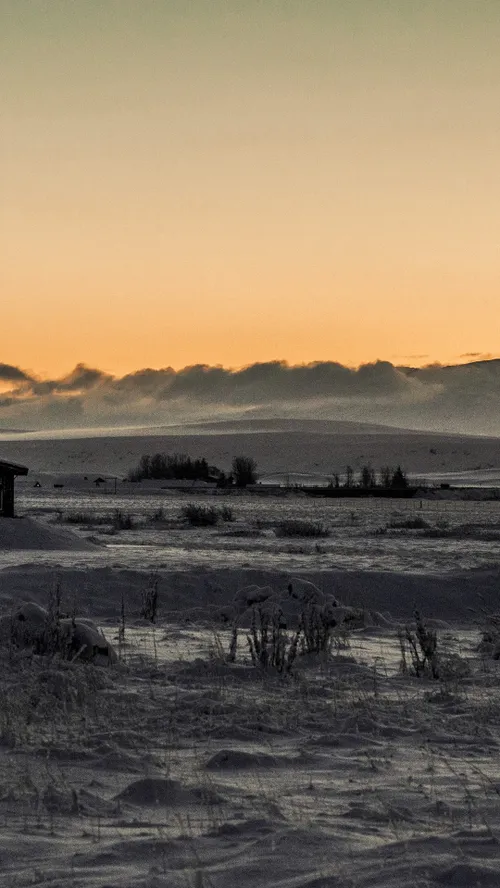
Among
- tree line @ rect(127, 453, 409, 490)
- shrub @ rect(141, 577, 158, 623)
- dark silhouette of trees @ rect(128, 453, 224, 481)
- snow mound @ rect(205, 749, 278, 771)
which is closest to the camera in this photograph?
snow mound @ rect(205, 749, 278, 771)

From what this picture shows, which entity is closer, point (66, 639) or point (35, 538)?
point (66, 639)

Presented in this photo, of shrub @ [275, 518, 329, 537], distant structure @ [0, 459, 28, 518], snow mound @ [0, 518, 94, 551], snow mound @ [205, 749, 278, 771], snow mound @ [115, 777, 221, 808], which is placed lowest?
shrub @ [275, 518, 329, 537]

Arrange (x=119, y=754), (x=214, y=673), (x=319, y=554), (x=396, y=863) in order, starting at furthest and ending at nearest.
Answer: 1. (x=319, y=554)
2. (x=214, y=673)
3. (x=119, y=754)
4. (x=396, y=863)

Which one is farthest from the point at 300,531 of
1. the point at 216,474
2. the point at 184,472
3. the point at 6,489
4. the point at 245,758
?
the point at 216,474

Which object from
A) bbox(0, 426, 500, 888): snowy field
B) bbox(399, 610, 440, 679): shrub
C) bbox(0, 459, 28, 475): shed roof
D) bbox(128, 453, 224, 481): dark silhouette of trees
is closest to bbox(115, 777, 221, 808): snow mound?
bbox(0, 426, 500, 888): snowy field

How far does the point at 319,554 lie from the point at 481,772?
60.9 feet

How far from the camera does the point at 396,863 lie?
459 cm

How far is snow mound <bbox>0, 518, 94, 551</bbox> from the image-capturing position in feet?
83.4

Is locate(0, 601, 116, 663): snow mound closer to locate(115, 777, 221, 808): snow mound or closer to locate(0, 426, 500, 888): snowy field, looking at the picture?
locate(0, 426, 500, 888): snowy field

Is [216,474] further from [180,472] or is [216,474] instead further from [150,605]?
[150,605]

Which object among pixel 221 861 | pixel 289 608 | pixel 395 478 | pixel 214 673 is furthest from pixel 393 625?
pixel 395 478

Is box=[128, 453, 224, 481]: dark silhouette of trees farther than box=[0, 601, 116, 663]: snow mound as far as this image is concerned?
Yes

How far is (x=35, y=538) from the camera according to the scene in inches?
1022

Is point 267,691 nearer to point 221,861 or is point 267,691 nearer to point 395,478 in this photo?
point 221,861
